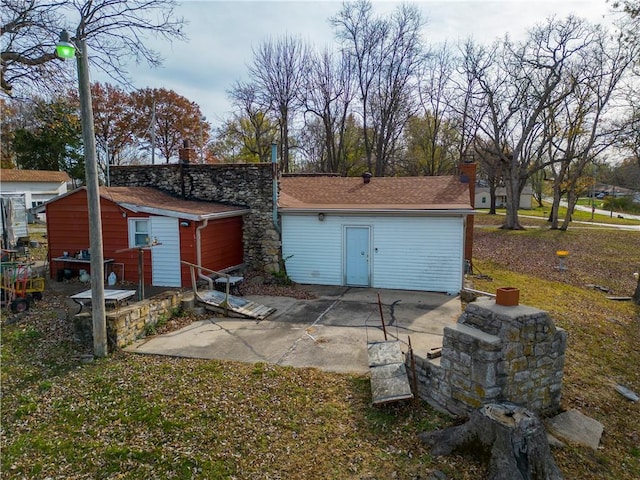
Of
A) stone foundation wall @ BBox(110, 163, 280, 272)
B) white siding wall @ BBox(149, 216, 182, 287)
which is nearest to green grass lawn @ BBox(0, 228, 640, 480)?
white siding wall @ BBox(149, 216, 182, 287)

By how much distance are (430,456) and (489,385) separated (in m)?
1.11

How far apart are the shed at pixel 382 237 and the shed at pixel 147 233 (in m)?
2.12

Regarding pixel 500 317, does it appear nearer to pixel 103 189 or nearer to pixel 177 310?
pixel 177 310

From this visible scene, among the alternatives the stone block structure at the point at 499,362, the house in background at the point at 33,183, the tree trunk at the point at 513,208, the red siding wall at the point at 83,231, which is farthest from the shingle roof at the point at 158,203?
the tree trunk at the point at 513,208

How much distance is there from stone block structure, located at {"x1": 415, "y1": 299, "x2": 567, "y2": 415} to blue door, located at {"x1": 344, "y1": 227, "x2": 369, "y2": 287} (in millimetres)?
6680

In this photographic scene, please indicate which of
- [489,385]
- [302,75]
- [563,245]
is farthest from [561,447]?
[302,75]

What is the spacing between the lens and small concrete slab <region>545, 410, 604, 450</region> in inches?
195

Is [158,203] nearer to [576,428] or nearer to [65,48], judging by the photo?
[65,48]

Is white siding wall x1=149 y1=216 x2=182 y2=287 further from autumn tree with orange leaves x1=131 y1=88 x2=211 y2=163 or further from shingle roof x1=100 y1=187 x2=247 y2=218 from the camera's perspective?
autumn tree with orange leaves x1=131 y1=88 x2=211 y2=163

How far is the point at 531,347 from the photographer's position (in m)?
5.11

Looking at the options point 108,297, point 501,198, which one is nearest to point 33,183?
point 108,297

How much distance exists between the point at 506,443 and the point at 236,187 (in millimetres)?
10766

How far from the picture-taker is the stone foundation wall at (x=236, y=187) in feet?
42.1

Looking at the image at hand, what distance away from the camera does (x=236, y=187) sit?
43.2ft
